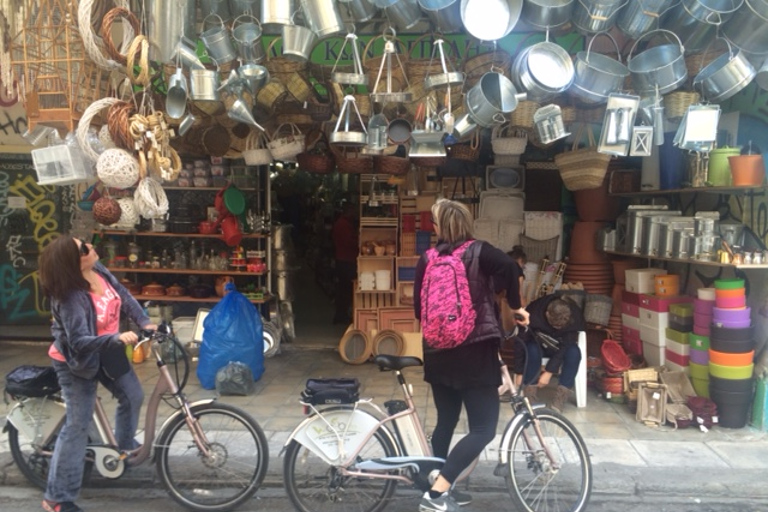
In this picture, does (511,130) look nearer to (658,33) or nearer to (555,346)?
(658,33)

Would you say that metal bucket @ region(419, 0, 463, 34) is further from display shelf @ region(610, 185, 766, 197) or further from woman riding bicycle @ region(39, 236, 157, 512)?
woman riding bicycle @ region(39, 236, 157, 512)

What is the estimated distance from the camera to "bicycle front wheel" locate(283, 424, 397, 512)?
149 inches

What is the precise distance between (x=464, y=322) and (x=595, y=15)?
2.65 meters

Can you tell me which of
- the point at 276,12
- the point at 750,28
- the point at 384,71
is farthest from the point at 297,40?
the point at 750,28

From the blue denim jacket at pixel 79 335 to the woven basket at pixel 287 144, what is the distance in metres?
2.76

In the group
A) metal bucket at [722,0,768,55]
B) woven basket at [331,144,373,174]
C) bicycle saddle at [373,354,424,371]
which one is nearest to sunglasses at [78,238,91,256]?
bicycle saddle at [373,354,424,371]

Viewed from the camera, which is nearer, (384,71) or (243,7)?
(243,7)

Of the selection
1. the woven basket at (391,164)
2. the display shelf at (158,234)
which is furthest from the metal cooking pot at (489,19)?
the display shelf at (158,234)

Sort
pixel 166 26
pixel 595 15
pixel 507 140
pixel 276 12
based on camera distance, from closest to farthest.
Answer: pixel 276 12 < pixel 595 15 < pixel 166 26 < pixel 507 140

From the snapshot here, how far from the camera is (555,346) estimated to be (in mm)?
5527

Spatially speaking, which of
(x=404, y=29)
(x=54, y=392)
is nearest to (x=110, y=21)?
(x=404, y=29)

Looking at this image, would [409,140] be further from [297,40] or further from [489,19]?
[297,40]

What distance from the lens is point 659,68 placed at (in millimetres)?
4703

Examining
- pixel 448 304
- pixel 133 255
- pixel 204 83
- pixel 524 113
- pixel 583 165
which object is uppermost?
pixel 204 83
